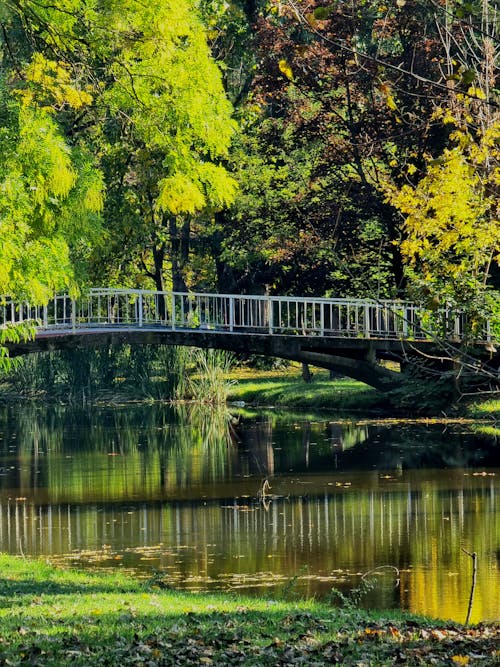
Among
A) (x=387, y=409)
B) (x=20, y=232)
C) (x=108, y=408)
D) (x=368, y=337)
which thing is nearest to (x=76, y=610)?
(x=20, y=232)

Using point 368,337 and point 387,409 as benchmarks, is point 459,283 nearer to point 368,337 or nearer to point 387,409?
point 368,337

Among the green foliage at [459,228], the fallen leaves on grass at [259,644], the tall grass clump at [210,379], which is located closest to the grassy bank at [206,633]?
the fallen leaves on grass at [259,644]

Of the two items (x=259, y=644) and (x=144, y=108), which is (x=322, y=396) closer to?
(x=144, y=108)

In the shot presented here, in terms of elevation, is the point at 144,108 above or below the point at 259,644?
above

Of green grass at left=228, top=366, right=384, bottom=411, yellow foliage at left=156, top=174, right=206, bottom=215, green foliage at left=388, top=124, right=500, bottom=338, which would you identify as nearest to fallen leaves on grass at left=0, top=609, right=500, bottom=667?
green foliage at left=388, top=124, right=500, bottom=338

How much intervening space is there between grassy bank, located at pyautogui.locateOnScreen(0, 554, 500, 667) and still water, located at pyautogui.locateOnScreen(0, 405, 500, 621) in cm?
182

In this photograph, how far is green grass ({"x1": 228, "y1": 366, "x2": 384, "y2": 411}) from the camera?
33.5 metres

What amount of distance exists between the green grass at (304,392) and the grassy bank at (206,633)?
22.2 meters

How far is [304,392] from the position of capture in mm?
35688

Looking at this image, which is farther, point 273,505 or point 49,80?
point 273,505

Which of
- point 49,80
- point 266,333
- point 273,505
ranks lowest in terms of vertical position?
point 273,505

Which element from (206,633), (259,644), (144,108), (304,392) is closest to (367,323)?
(304,392)

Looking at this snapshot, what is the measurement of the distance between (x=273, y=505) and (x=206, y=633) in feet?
33.4

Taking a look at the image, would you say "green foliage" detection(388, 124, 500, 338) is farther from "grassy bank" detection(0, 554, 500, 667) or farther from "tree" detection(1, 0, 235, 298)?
"grassy bank" detection(0, 554, 500, 667)
